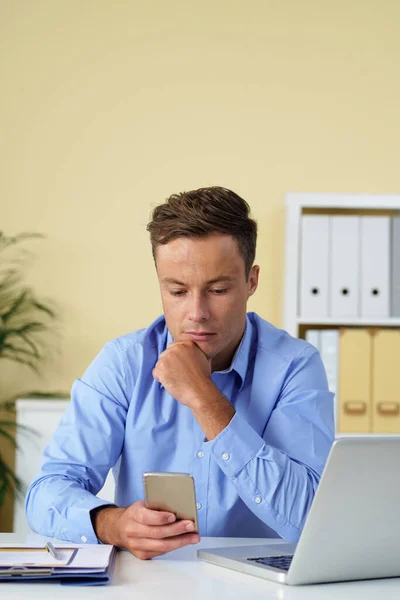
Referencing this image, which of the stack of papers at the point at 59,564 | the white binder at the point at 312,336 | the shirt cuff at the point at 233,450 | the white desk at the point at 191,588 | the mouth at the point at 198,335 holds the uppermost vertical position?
the white binder at the point at 312,336

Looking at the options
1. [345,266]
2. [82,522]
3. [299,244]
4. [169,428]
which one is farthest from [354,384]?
[82,522]

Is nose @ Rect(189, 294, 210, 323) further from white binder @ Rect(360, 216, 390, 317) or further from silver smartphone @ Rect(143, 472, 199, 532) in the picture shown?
white binder @ Rect(360, 216, 390, 317)

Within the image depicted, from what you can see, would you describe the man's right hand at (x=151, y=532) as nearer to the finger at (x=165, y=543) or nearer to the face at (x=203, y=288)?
the finger at (x=165, y=543)

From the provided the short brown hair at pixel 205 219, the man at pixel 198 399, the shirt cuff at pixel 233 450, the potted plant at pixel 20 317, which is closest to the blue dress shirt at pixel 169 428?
the man at pixel 198 399

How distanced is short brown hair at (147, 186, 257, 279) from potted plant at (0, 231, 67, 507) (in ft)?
5.24

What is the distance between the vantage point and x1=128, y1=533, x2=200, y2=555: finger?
4.02ft

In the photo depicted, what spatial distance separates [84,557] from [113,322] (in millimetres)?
2209

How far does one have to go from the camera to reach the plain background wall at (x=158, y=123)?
3.38 metres

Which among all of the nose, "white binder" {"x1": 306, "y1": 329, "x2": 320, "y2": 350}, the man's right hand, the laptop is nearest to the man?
the nose

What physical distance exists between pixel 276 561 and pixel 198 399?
0.37 metres

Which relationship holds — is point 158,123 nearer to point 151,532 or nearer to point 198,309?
point 198,309

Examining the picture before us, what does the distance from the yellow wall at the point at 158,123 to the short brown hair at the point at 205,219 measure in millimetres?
1649

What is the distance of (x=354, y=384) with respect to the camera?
3.08 metres

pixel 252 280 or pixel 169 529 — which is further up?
pixel 252 280
